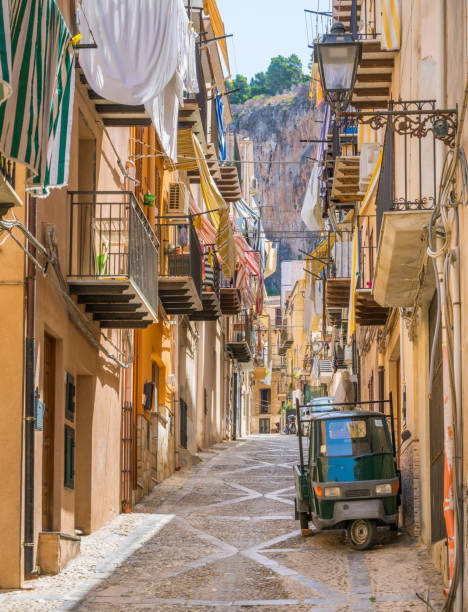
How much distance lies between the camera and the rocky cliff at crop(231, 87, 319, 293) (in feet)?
304

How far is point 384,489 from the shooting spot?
43.7 ft

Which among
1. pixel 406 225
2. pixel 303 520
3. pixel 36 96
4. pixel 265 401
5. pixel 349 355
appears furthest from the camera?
pixel 265 401

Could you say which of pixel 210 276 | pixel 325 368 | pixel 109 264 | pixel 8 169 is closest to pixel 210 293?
pixel 210 276

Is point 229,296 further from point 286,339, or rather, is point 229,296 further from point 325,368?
point 286,339

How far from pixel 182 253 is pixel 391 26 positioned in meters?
6.98

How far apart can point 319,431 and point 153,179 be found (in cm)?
841

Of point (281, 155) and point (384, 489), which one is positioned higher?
point (281, 155)

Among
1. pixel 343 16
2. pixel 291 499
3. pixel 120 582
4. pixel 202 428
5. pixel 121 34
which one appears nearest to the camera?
pixel 120 582

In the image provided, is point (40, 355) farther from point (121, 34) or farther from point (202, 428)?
point (202, 428)

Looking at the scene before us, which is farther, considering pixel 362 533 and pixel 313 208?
pixel 313 208

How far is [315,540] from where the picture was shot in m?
14.0

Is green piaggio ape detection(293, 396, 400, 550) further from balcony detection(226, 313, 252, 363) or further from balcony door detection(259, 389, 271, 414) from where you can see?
balcony door detection(259, 389, 271, 414)

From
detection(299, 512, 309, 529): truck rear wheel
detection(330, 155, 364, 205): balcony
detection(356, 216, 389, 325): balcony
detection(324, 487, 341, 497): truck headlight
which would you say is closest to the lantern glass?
detection(324, 487, 341, 497): truck headlight

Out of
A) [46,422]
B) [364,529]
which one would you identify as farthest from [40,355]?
[364,529]
